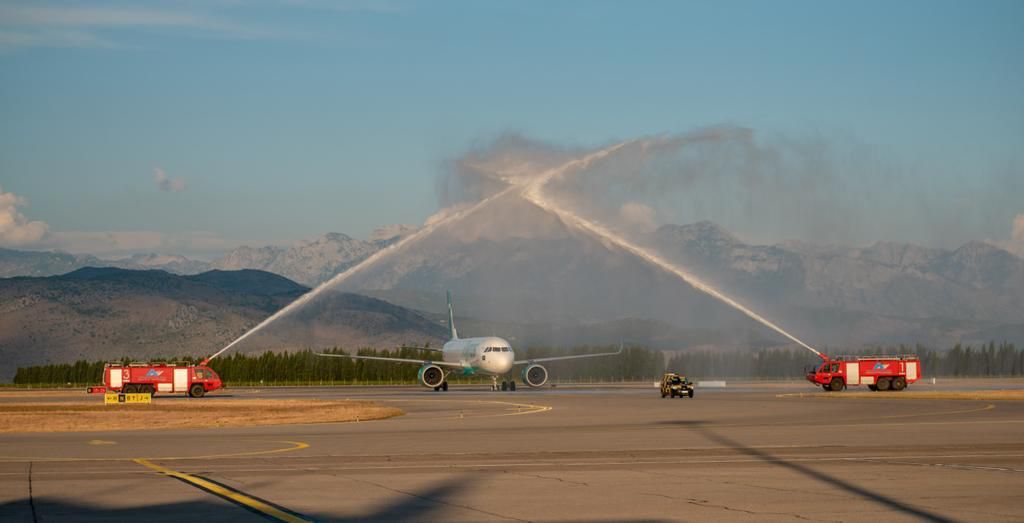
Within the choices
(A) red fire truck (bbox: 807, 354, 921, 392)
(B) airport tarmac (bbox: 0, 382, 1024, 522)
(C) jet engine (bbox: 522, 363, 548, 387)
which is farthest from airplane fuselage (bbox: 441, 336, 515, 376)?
(B) airport tarmac (bbox: 0, 382, 1024, 522)

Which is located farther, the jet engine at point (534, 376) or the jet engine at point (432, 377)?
the jet engine at point (432, 377)

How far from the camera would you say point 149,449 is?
40.6 metres

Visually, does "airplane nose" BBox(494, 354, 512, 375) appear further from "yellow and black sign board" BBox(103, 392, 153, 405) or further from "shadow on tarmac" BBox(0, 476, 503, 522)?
"shadow on tarmac" BBox(0, 476, 503, 522)

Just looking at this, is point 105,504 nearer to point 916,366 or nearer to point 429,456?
point 429,456

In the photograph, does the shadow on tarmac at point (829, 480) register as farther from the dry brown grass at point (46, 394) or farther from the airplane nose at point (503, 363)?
the dry brown grass at point (46, 394)

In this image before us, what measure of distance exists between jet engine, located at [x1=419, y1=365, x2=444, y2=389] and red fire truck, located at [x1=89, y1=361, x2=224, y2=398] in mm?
23963

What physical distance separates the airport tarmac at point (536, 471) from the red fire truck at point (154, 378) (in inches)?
1966

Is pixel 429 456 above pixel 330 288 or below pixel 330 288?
below

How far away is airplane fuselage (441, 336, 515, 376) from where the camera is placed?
365 feet

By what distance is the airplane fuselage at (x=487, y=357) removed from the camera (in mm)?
111312

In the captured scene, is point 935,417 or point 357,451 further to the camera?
point 935,417

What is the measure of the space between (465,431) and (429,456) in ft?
41.6

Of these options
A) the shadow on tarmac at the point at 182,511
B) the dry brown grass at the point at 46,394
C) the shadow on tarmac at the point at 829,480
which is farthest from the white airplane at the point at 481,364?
the shadow on tarmac at the point at 182,511

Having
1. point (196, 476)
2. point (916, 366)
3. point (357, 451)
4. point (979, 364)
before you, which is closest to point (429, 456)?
point (357, 451)
